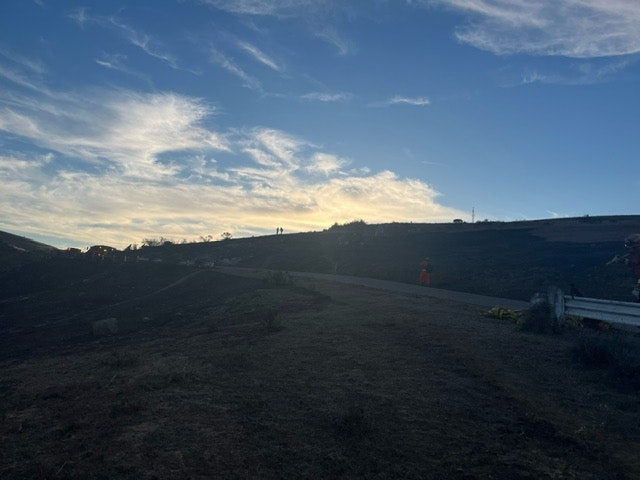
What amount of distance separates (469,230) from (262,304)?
36598 millimetres

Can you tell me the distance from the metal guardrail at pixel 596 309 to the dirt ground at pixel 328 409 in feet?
2.00

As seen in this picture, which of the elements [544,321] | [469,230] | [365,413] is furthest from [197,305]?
[469,230]

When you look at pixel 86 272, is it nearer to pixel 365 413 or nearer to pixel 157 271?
pixel 157 271

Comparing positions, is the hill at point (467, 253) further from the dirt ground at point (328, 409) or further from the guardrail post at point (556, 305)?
the dirt ground at point (328, 409)

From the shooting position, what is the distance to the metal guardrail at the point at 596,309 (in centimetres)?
1098

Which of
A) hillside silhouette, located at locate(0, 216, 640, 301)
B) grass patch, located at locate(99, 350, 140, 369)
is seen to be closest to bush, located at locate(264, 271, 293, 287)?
hillside silhouette, located at locate(0, 216, 640, 301)

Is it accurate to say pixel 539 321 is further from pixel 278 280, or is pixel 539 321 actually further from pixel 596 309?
pixel 278 280

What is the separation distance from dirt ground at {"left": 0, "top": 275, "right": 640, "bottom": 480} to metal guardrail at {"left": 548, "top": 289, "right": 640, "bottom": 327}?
0.61 meters

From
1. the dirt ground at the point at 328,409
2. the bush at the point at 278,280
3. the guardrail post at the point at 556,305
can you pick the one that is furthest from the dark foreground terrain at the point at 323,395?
the bush at the point at 278,280

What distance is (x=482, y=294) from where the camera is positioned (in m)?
24.5

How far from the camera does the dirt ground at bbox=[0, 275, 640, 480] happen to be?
19.5 ft

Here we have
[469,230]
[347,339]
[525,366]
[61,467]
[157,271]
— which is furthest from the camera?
[469,230]

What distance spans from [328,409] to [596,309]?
307 inches

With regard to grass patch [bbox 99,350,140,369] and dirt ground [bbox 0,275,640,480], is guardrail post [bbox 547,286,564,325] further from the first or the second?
grass patch [bbox 99,350,140,369]
